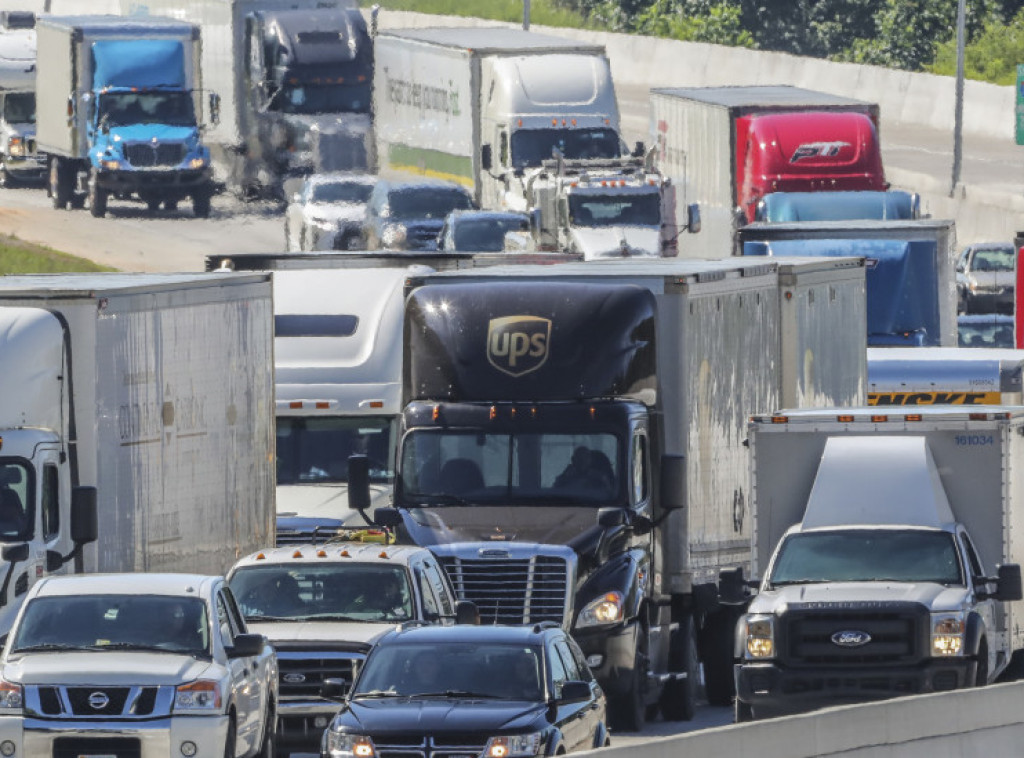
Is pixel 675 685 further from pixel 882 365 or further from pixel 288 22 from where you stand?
pixel 288 22

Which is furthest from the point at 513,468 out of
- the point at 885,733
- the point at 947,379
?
the point at 947,379

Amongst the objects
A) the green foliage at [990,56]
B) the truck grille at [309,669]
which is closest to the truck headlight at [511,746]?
the truck grille at [309,669]

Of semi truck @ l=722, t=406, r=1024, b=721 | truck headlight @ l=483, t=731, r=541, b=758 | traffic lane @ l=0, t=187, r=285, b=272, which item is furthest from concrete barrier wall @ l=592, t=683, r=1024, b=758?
traffic lane @ l=0, t=187, r=285, b=272

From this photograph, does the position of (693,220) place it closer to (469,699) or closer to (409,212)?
(409,212)

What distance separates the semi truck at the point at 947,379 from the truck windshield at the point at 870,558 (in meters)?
11.2

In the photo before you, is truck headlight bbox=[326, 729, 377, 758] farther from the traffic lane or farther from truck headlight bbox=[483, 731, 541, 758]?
the traffic lane

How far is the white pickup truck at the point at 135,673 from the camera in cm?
1830

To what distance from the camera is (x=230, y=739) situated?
736 inches

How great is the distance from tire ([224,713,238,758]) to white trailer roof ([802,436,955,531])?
598 centimetres

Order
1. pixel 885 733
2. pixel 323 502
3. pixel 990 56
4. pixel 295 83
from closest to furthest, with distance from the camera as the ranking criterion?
pixel 885 733 < pixel 323 502 < pixel 295 83 < pixel 990 56

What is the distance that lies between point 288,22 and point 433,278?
130ft

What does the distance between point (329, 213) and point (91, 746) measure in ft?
119

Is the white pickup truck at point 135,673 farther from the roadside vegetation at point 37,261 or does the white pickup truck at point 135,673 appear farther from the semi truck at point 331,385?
the roadside vegetation at point 37,261

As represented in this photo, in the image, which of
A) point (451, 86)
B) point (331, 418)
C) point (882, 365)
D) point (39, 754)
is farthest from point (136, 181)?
point (39, 754)
